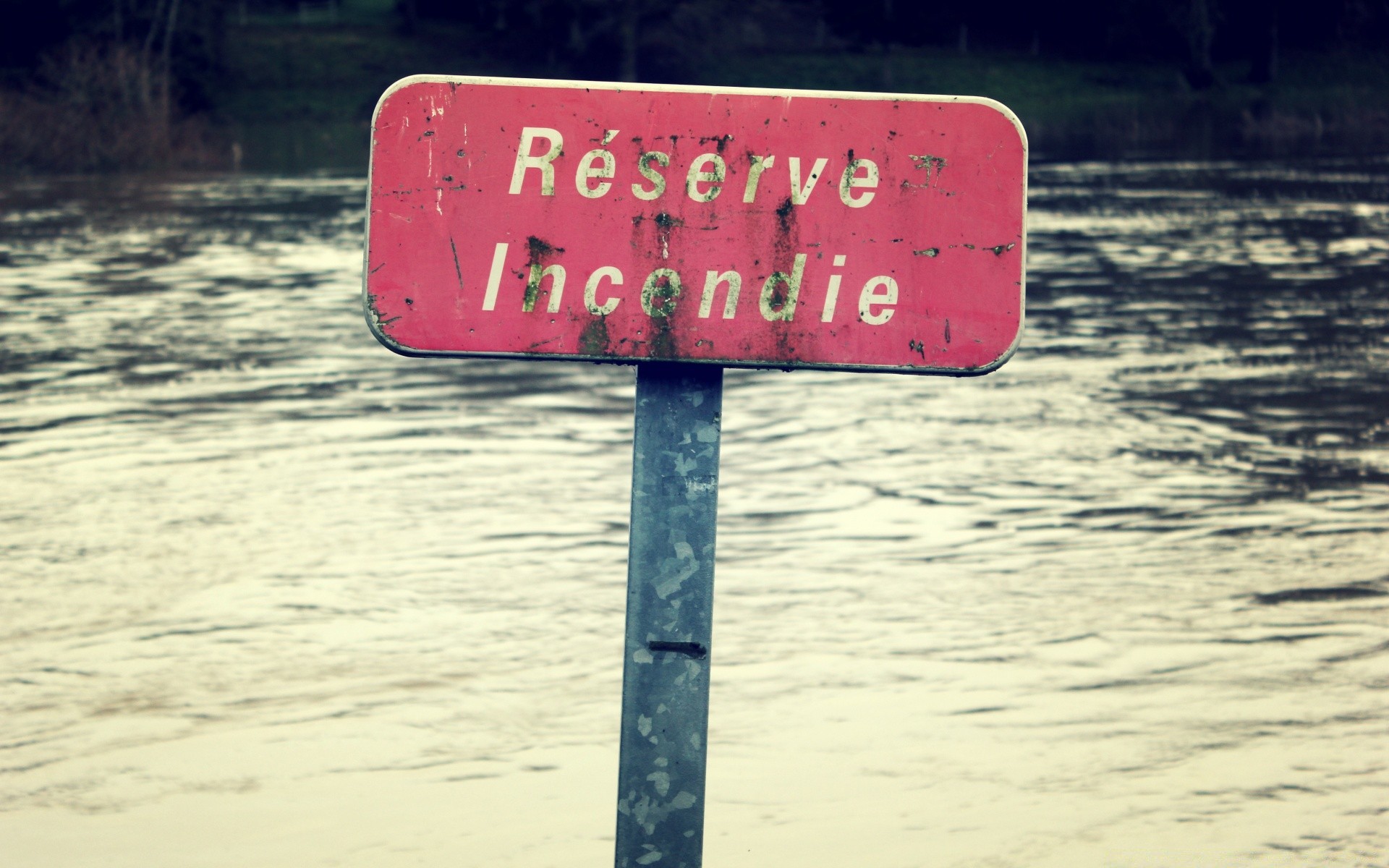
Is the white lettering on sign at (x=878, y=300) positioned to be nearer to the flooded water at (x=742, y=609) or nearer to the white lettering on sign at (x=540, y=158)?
the white lettering on sign at (x=540, y=158)

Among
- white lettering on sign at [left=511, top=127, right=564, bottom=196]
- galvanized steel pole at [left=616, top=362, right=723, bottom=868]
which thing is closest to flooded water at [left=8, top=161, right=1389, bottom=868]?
galvanized steel pole at [left=616, top=362, right=723, bottom=868]

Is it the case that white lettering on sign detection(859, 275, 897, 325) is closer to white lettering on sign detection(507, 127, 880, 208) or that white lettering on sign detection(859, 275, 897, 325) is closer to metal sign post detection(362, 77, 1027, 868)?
metal sign post detection(362, 77, 1027, 868)

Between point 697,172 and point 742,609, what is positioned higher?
point 697,172

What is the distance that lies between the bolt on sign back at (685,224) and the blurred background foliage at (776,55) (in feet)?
124

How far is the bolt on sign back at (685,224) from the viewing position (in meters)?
2.18

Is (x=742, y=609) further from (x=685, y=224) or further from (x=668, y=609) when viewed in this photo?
(x=685, y=224)

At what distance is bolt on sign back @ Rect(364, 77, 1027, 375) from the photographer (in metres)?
2.18

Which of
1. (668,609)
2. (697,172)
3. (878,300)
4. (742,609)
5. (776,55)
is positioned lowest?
(742,609)

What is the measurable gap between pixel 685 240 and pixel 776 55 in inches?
2485

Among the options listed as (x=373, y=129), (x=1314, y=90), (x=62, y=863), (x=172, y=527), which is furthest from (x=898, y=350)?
(x=1314, y=90)

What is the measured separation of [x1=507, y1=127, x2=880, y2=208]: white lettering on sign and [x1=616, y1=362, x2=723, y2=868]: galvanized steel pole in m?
0.24

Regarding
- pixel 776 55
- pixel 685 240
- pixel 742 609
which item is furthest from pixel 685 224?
pixel 776 55

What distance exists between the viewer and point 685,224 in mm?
2195

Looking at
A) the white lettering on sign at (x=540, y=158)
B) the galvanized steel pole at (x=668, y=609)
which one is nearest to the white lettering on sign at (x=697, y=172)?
the white lettering on sign at (x=540, y=158)
